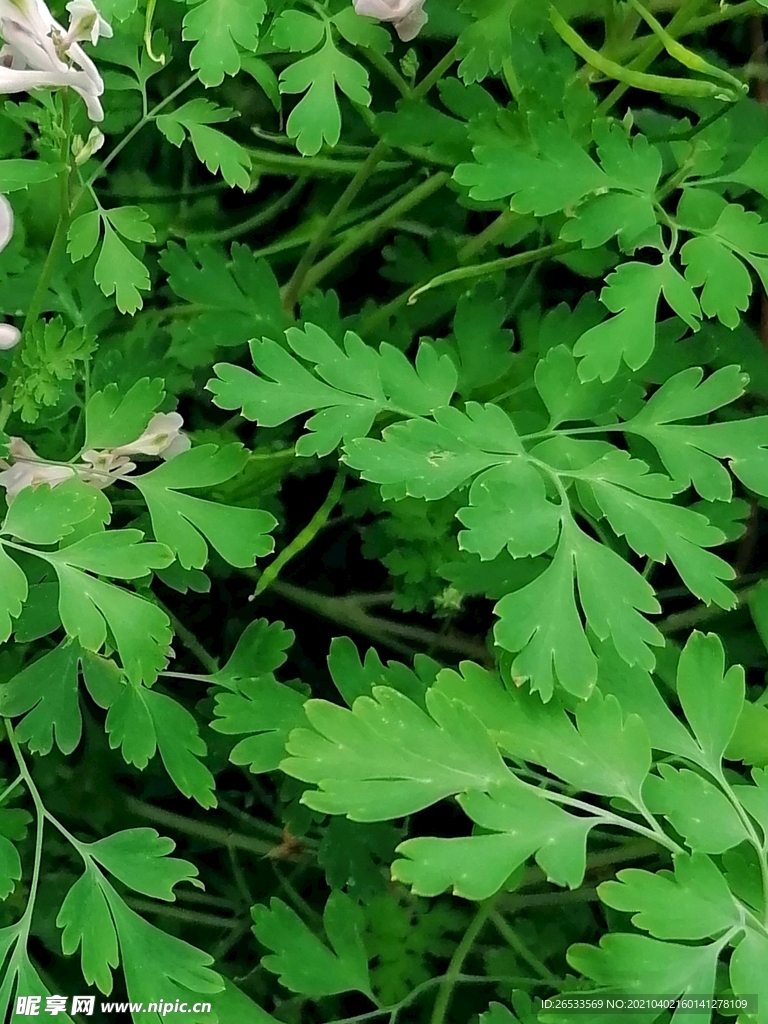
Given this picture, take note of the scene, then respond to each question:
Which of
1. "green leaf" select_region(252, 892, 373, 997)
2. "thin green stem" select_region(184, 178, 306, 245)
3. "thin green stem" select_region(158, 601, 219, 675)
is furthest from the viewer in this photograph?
"thin green stem" select_region(184, 178, 306, 245)

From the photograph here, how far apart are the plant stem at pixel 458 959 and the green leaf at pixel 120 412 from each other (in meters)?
0.53

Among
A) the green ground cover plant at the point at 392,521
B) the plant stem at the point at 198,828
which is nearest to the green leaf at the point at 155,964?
the green ground cover plant at the point at 392,521

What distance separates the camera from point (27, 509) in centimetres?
65

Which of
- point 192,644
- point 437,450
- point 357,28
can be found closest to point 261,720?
point 192,644

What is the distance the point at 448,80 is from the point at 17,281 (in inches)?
17.8

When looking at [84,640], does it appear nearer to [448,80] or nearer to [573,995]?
[573,995]

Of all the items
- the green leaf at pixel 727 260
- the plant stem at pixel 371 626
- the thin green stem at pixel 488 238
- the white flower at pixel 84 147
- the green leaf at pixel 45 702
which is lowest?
the plant stem at pixel 371 626

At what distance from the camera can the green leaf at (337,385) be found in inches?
28.5

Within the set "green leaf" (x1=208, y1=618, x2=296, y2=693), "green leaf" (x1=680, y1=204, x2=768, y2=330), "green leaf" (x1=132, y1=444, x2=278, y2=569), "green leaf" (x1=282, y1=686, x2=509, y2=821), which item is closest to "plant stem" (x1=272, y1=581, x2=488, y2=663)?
"green leaf" (x1=208, y1=618, x2=296, y2=693)

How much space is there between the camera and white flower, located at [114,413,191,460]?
750 millimetres

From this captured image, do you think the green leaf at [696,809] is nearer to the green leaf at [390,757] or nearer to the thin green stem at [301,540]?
the green leaf at [390,757]

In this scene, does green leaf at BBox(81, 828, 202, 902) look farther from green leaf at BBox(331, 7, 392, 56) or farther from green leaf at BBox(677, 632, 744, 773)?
green leaf at BBox(331, 7, 392, 56)

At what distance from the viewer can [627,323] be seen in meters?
0.70

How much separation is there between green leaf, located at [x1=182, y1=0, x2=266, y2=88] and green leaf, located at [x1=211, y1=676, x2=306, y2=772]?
20.0 inches
